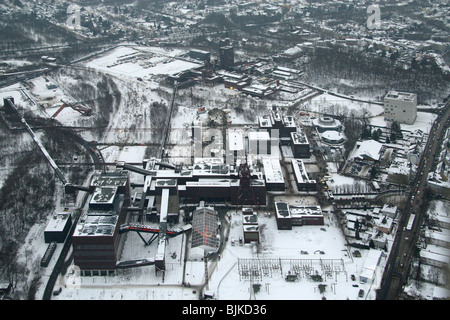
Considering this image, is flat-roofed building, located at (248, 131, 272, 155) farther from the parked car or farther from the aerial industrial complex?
the parked car

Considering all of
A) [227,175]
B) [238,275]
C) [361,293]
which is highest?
[227,175]

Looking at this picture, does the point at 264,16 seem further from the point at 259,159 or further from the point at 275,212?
the point at 275,212

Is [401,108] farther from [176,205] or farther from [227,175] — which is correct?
[176,205]

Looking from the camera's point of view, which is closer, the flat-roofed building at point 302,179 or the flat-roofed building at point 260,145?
the flat-roofed building at point 302,179

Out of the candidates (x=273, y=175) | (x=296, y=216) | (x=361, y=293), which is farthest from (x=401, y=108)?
(x=361, y=293)

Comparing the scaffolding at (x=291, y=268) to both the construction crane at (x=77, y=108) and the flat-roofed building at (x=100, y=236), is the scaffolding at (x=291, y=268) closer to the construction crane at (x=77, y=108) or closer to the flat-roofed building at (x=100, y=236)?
the flat-roofed building at (x=100, y=236)

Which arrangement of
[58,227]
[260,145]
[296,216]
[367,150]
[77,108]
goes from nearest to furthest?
[58,227] < [296,216] < [367,150] < [260,145] < [77,108]

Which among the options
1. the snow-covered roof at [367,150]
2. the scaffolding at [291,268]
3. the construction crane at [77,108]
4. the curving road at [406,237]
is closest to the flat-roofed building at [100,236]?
the scaffolding at [291,268]

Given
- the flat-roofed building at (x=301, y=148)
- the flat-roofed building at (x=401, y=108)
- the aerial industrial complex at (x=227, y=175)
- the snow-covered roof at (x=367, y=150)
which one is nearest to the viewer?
the aerial industrial complex at (x=227, y=175)

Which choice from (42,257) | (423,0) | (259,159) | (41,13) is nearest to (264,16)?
(423,0)
